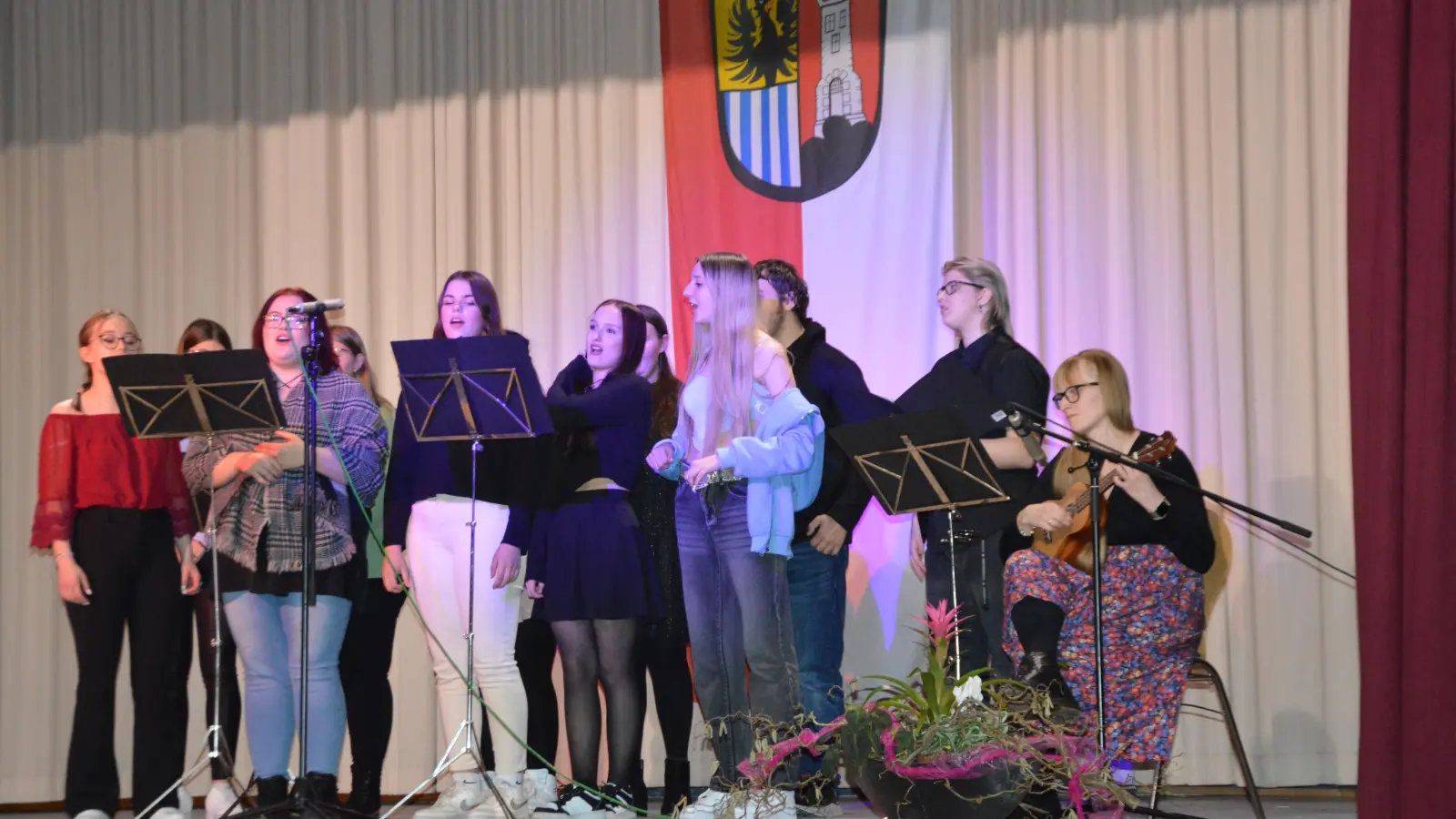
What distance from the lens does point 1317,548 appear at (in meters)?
5.57

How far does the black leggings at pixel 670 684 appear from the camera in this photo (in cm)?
527

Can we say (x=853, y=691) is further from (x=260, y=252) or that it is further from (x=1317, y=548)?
(x=260, y=252)

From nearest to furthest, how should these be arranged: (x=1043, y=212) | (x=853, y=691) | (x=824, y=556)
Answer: (x=853, y=691)
(x=824, y=556)
(x=1043, y=212)

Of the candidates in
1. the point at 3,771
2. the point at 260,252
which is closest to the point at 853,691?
the point at 260,252

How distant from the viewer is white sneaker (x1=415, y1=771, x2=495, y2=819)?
480 cm

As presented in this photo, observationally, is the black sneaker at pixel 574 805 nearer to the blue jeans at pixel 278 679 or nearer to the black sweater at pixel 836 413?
the blue jeans at pixel 278 679

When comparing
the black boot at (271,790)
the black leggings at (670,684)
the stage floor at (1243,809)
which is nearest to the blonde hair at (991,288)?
the black leggings at (670,684)

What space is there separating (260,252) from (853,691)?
468 centimetres

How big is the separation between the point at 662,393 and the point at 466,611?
3.43ft

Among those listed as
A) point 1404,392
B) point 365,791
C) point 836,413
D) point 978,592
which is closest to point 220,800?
point 365,791

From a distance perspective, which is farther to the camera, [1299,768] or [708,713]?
[1299,768]

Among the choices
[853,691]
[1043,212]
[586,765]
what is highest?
[1043,212]

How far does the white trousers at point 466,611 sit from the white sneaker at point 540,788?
2.8 inches

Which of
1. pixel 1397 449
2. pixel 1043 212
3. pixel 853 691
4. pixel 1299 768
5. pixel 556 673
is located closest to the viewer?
pixel 853 691
